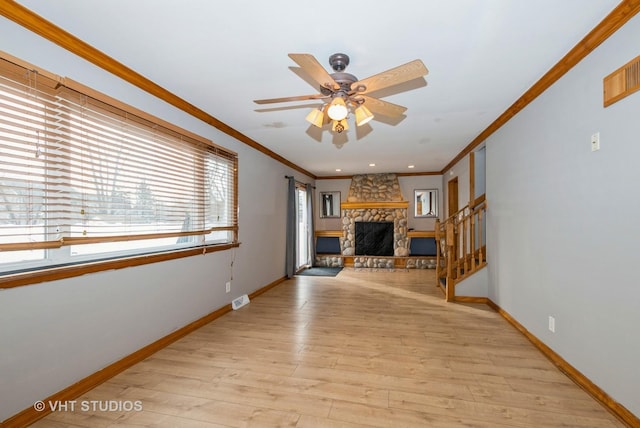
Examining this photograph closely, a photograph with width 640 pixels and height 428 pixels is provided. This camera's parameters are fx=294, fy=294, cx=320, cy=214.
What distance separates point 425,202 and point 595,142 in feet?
18.8

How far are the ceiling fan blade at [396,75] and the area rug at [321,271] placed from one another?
5017 millimetres

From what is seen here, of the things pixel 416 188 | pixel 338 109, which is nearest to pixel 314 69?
pixel 338 109

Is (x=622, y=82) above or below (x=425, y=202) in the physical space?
above

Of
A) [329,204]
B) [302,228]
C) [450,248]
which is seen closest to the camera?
[450,248]

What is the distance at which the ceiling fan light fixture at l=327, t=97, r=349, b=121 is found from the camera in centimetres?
203

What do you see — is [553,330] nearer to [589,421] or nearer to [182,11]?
[589,421]

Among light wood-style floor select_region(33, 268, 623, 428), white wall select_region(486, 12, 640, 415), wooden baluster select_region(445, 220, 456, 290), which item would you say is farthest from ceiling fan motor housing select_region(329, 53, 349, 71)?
wooden baluster select_region(445, 220, 456, 290)

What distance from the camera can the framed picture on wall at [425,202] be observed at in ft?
25.0

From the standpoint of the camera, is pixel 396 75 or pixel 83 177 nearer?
pixel 396 75

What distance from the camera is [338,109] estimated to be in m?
2.03

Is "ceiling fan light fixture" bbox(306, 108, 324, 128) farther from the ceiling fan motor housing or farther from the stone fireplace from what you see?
the stone fireplace

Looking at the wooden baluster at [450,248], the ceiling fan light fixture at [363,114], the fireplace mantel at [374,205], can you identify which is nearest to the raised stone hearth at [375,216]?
the fireplace mantel at [374,205]

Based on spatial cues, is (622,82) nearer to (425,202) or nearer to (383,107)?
(383,107)

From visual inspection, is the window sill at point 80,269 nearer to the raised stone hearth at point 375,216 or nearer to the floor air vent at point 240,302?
the floor air vent at point 240,302
